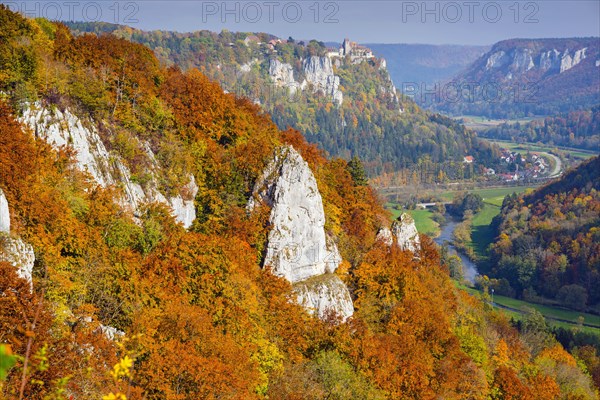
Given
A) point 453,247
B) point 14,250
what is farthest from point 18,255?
point 453,247

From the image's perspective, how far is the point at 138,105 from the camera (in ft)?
112

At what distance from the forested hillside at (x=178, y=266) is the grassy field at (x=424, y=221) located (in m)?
85.8

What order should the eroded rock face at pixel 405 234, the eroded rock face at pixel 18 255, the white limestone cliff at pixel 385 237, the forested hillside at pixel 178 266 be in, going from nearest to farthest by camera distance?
the eroded rock face at pixel 18 255, the forested hillside at pixel 178 266, the white limestone cliff at pixel 385 237, the eroded rock face at pixel 405 234

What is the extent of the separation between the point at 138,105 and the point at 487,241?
109 m

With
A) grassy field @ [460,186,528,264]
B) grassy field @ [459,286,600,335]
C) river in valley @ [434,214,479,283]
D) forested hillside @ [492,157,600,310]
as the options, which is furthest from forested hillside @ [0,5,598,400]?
grassy field @ [460,186,528,264]

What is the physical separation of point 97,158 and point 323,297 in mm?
14293

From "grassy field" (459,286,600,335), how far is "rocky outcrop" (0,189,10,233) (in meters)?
69.8

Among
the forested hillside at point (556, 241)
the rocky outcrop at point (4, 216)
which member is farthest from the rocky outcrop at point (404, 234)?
the forested hillside at point (556, 241)

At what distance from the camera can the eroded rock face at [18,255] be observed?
19859mm

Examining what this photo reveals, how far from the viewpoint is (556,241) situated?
11631 centimetres

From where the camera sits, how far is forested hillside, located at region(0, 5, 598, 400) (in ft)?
66.4

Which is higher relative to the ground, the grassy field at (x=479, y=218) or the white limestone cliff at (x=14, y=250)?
the grassy field at (x=479, y=218)

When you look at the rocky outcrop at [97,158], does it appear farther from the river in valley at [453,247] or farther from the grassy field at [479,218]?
the grassy field at [479,218]

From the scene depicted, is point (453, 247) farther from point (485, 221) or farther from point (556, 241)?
point (485, 221)
